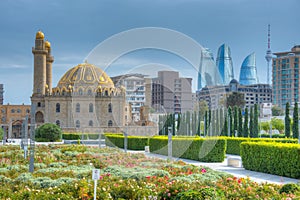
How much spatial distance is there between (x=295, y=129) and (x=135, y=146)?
11.3 meters

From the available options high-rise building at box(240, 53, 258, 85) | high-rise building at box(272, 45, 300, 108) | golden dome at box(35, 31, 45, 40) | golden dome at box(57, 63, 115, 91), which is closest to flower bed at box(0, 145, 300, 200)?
golden dome at box(35, 31, 45, 40)

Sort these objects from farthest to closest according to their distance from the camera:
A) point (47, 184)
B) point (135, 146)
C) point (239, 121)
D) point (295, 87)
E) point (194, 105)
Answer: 1. point (295, 87)
2. point (194, 105)
3. point (239, 121)
4. point (135, 146)
5. point (47, 184)

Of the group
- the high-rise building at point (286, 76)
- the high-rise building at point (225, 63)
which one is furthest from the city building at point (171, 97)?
the high-rise building at point (225, 63)

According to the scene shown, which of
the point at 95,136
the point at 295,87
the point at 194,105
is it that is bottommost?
the point at 95,136

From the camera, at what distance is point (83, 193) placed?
269 inches

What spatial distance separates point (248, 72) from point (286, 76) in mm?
53306

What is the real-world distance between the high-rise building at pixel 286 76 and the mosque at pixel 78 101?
174 feet

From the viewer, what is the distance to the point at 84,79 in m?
61.3

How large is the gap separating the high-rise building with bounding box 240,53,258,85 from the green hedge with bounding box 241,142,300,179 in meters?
142

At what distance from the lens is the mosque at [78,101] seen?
58.3 metres

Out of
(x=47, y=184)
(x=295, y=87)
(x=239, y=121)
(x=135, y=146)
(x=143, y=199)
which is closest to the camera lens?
(x=143, y=199)

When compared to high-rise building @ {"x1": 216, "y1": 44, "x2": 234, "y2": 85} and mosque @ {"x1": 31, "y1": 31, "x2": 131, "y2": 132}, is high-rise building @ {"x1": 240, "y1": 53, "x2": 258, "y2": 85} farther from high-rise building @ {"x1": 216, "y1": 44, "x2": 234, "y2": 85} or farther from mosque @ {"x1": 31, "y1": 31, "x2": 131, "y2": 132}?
mosque @ {"x1": 31, "y1": 31, "x2": 131, "y2": 132}

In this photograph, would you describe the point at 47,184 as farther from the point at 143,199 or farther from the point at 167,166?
the point at 167,166

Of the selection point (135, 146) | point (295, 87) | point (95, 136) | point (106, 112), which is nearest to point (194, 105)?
point (95, 136)
